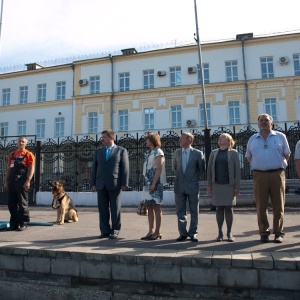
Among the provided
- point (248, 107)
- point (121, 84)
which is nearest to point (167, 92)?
point (121, 84)

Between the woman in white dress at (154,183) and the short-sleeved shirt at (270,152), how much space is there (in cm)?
157

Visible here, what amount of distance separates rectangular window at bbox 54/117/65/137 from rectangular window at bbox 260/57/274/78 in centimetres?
1941

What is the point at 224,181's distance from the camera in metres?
5.50

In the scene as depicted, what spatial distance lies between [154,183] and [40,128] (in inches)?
1209

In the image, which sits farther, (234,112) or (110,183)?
(234,112)

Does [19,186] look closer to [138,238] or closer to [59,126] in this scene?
[138,238]

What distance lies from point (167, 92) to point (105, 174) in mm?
25389

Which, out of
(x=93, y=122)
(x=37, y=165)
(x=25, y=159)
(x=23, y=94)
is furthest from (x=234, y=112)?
(x=25, y=159)

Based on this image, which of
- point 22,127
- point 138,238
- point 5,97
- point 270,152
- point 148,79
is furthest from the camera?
point 5,97

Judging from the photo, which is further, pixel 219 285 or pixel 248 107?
pixel 248 107

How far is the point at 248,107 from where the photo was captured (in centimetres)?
2855

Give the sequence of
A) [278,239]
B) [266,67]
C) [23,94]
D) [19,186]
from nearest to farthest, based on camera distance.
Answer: [278,239] < [19,186] < [266,67] < [23,94]

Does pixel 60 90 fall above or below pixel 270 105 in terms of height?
above

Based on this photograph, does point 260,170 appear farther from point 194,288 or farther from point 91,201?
point 91,201
